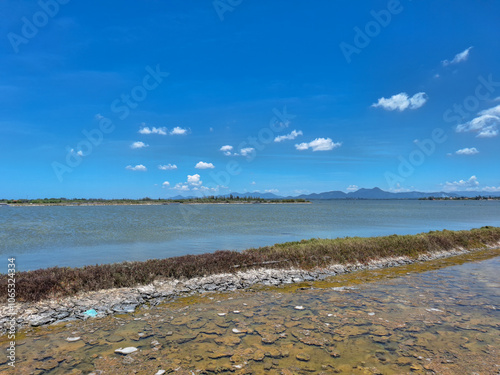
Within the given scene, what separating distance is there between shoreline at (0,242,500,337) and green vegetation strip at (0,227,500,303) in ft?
1.51

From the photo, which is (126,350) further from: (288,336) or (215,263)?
(215,263)

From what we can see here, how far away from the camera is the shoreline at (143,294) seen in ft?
36.7

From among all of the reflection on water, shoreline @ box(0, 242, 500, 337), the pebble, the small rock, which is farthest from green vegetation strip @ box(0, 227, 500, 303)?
the small rock

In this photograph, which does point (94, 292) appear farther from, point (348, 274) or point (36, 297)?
point (348, 274)

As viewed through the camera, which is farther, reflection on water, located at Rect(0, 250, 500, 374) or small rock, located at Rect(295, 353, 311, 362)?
small rock, located at Rect(295, 353, 311, 362)

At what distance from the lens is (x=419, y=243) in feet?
88.0

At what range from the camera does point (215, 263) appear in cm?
1761

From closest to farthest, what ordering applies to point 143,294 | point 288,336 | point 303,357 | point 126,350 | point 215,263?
point 303,357
point 126,350
point 288,336
point 143,294
point 215,263

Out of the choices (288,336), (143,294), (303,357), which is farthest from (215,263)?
(303,357)

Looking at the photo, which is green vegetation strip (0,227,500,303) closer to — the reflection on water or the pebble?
the reflection on water

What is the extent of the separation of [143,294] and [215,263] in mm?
4864

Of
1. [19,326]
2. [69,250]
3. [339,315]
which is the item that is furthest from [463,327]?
[69,250]

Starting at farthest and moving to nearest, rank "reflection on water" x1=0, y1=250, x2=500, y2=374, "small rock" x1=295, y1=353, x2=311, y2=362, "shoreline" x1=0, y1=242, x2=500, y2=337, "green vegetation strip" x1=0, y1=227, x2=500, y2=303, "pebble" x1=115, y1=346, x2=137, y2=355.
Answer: "green vegetation strip" x1=0, y1=227, x2=500, y2=303
"shoreline" x1=0, y1=242, x2=500, y2=337
"pebble" x1=115, y1=346, x2=137, y2=355
"small rock" x1=295, y1=353, x2=311, y2=362
"reflection on water" x1=0, y1=250, x2=500, y2=374

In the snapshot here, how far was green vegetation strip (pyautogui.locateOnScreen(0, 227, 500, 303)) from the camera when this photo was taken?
511 inches
